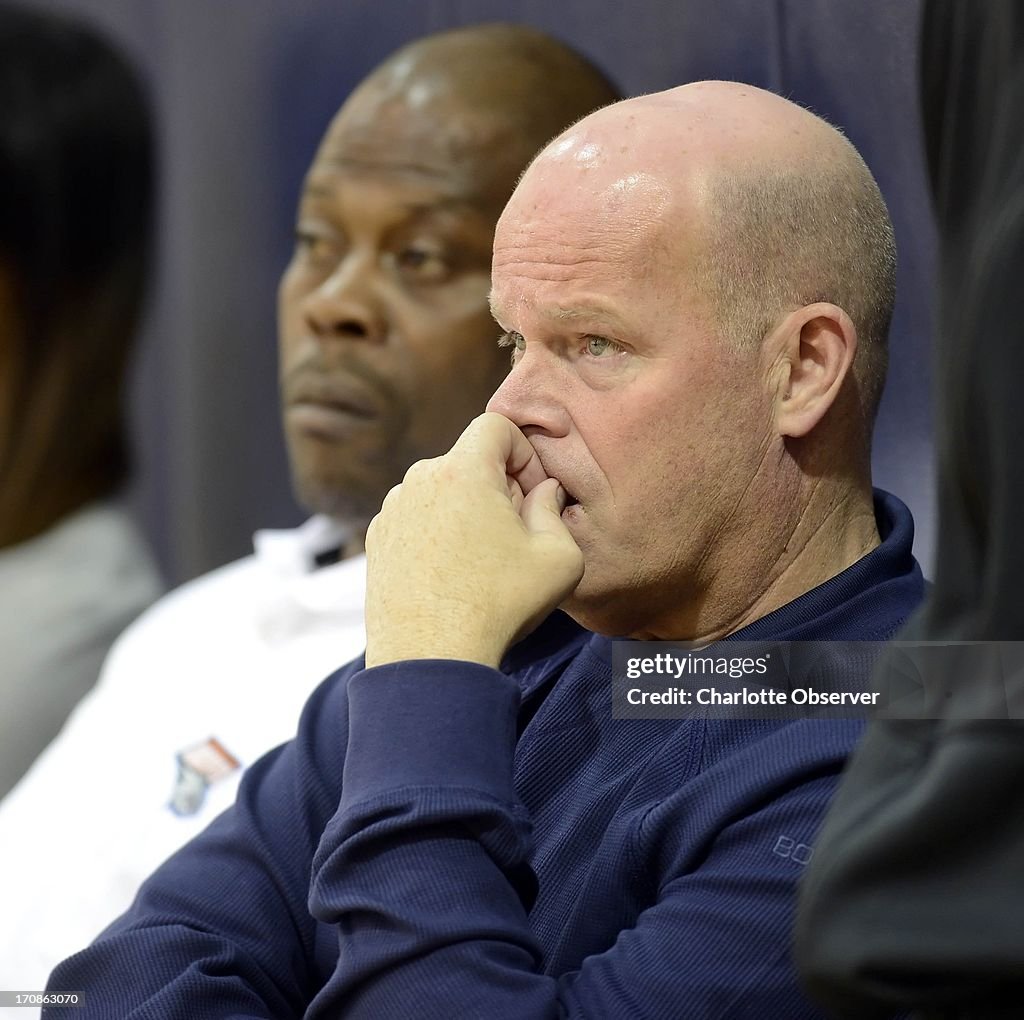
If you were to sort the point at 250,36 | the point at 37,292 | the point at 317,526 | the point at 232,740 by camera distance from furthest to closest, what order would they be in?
the point at 37,292
the point at 250,36
the point at 317,526
the point at 232,740

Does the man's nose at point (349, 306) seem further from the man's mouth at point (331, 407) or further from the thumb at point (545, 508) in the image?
the thumb at point (545, 508)

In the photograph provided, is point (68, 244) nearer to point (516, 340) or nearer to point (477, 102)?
point (477, 102)

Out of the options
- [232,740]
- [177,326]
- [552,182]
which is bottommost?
[232,740]

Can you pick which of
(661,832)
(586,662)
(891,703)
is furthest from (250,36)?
(891,703)

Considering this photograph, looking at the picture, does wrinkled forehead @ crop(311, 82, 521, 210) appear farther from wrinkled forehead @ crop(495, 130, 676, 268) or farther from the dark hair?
wrinkled forehead @ crop(495, 130, 676, 268)

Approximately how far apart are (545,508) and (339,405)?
939 mm

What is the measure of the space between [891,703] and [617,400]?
38cm

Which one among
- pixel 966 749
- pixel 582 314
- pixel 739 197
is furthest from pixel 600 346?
pixel 966 749

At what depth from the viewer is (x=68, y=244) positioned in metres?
2.43

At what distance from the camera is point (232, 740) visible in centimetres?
167

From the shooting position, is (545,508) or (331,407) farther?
(331,407)

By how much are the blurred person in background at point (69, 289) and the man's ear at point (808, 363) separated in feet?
4.65

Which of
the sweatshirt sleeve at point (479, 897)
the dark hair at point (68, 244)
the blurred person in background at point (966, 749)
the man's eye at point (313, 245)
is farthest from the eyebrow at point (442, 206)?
the blurred person in background at point (966, 749)

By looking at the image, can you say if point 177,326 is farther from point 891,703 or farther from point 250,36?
point 891,703
